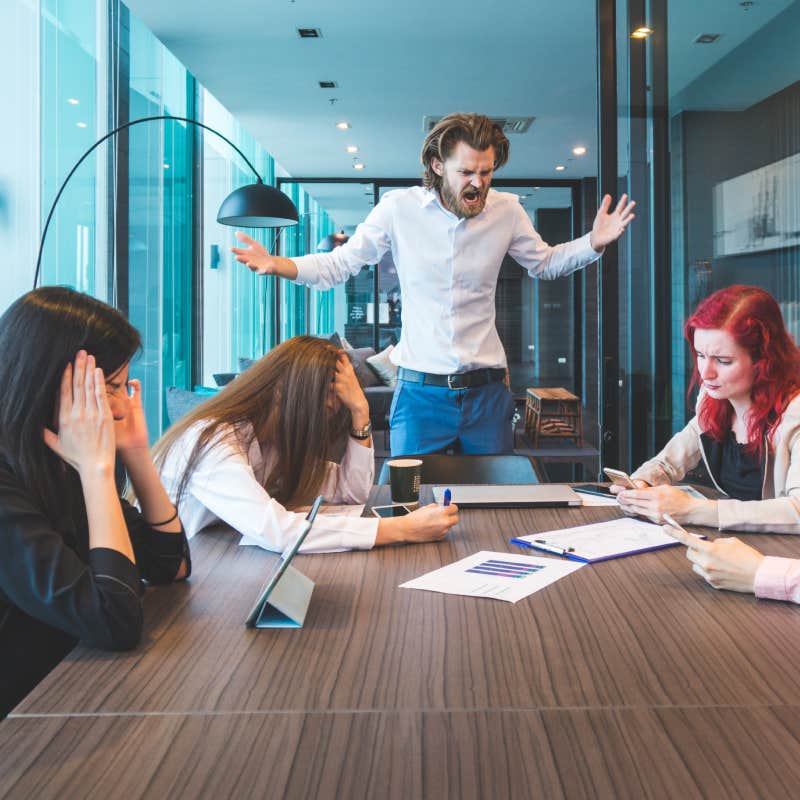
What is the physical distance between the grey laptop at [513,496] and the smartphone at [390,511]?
93 mm

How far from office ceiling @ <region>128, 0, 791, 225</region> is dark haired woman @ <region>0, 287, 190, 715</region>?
273 centimetres

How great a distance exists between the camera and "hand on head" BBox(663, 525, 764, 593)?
1.24 metres

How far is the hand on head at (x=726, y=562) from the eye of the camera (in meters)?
1.24

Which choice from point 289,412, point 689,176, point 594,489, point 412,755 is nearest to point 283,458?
point 289,412

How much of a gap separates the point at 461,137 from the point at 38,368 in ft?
5.64

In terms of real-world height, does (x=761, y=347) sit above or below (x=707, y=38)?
below

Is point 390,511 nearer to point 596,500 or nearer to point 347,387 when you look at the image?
point 347,387

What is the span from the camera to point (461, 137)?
254 centimetres

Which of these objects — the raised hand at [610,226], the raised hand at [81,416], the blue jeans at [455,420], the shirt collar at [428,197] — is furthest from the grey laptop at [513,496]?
the shirt collar at [428,197]

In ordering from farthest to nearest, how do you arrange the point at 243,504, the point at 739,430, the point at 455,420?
the point at 455,420
the point at 739,430
the point at 243,504

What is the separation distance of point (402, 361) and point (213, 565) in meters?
1.43

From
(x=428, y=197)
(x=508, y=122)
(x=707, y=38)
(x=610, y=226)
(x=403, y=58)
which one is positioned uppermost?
(x=508, y=122)

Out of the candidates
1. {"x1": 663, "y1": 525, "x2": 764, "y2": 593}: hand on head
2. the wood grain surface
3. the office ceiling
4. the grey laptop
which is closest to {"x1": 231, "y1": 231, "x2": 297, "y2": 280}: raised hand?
the grey laptop

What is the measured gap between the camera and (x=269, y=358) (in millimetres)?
1866
